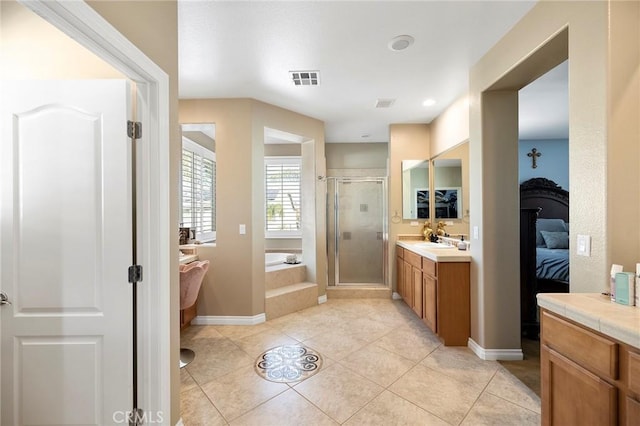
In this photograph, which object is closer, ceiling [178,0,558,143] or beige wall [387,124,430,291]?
ceiling [178,0,558,143]

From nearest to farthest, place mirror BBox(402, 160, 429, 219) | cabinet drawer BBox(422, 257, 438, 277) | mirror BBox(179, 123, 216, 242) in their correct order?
cabinet drawer BBox(422, 257, 438, 277)
mirror BBox(179, 123, 216, 242)
mirror BBox(402, 160, 429, 219)

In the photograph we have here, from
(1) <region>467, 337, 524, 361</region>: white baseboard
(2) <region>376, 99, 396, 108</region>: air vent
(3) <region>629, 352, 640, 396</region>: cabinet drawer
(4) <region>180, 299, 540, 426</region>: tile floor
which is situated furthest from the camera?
(2) <region>376, 99, 396, 108</region>: air vent

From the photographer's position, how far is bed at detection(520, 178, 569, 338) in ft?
8.99

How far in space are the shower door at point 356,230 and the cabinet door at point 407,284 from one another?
857 millimetres

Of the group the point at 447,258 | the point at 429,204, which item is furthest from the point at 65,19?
the point at 429,204

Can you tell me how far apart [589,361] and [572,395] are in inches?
7.9

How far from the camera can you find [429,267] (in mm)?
2928

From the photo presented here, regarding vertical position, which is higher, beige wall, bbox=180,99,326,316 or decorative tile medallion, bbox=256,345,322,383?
beige wall, bbox=180,99,326,316

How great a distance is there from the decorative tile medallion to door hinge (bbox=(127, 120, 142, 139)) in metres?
2.01

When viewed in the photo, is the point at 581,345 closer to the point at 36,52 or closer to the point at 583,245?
the point at 583,245

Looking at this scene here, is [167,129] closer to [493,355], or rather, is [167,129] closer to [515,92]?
[515,92]

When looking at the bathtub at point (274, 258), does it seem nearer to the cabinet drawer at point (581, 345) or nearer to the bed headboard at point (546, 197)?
the cabinet drawer at point (581, 345)

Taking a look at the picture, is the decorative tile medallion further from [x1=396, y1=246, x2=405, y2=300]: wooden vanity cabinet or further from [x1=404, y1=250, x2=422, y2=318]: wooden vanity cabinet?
[x1=396, y1=246, x2=405, y2=300]: wooden vanity cabinet

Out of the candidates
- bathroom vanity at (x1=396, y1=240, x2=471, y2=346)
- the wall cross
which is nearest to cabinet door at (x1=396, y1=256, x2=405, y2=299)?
bathroom vanity at (x1=396, y1=240, x2=471, y2=346)
